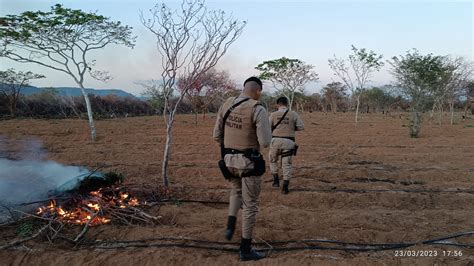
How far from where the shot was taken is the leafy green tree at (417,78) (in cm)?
1549

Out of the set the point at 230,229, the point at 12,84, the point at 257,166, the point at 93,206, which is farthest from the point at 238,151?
the point at 12,84

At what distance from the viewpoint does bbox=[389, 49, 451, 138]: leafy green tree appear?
50.8 feet

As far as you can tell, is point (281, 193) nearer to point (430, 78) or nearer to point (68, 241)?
point (68, 241)

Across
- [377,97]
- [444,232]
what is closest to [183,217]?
[444,232]

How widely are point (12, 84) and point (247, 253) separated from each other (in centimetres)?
2524

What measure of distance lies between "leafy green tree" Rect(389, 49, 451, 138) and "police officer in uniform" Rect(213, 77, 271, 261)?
14.4m

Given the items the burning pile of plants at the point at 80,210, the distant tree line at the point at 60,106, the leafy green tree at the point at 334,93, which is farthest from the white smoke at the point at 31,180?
the leafy green tree at the point at 334,93

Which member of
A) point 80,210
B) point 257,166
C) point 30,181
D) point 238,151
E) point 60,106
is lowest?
point 80,210

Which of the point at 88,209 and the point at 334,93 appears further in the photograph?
the point at 334,93

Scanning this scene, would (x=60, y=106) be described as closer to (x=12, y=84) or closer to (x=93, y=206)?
(x=12, y=84)

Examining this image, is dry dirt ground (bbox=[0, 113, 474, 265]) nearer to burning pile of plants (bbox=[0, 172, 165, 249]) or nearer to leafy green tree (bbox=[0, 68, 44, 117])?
burning pile of plants (bbox=[0, 172, 165, 249])

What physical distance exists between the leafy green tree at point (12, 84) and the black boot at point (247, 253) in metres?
24.2

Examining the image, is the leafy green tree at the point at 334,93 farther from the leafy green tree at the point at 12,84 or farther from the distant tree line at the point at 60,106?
the leafy green tree at the point at 12,84

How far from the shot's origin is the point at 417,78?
16.1 meters
